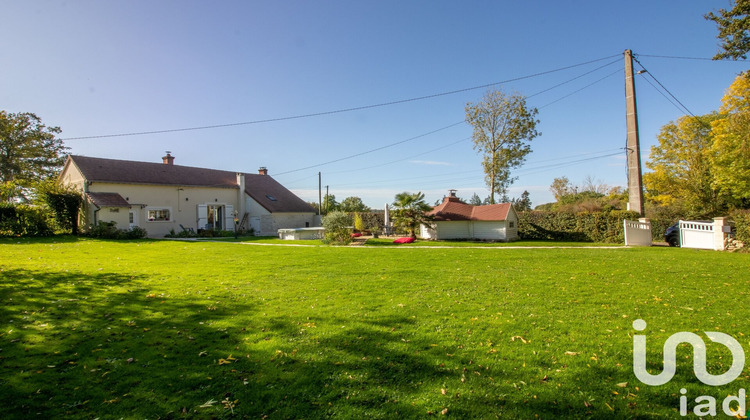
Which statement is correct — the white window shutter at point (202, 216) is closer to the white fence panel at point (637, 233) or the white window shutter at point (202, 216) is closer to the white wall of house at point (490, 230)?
the white wall of house at point (490, 230)

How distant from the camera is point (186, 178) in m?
29.0

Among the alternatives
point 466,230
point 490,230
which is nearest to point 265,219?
point 466,230

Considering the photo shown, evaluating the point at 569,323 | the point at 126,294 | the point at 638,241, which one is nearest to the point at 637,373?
the point at 569,323

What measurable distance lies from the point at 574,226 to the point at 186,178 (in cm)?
3005

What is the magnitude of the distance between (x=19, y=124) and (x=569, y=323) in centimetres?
4551

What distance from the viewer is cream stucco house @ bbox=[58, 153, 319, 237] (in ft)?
76.9

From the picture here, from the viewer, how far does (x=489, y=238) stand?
22797mm

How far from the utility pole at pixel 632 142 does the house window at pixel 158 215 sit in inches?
1250

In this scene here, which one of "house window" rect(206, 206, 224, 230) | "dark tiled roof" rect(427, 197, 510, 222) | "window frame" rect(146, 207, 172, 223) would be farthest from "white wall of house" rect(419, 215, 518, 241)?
"window frame" rect(146, 207, 172, 223)

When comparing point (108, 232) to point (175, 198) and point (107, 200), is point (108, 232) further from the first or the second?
point (175, 198)

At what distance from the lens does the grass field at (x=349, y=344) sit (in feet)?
9.98

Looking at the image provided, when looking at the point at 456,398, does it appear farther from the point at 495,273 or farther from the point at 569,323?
the point at 495,273

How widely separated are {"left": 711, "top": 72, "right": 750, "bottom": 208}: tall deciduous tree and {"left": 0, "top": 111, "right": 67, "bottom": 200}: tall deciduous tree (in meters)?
51.4

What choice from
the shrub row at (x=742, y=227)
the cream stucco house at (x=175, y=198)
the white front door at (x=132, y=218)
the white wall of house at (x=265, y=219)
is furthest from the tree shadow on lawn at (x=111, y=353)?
the white wall of house at (x=265, y=219)
